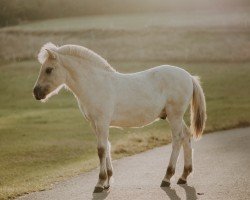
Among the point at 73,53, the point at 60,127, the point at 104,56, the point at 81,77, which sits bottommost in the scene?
the point at 104,56

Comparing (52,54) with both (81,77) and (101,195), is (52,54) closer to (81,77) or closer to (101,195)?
(81,77)

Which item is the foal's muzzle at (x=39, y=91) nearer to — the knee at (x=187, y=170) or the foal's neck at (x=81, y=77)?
the foal's neck at (x=81, y=77)

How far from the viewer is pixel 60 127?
22.2 metres

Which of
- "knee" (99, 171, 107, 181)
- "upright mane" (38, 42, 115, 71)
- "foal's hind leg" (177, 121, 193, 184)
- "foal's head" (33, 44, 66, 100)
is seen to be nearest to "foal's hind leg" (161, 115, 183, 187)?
"foal's hind leg" (177, 121, 193, 184)

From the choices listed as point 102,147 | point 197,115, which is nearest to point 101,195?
point 102,147

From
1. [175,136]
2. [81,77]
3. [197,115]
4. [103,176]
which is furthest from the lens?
[197,115]

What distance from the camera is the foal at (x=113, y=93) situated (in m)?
9.44

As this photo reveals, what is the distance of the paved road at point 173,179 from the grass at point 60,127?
76 cm

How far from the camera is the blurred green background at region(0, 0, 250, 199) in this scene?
15.9 m

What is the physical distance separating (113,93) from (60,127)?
12.8 meters

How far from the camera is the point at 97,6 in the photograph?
193 feet

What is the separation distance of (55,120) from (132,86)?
14666 mm

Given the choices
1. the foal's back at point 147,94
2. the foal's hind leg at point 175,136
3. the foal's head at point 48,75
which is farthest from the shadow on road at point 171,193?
the foal's head at point 48,75

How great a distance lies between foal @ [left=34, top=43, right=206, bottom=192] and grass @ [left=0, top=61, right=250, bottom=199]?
208cm
